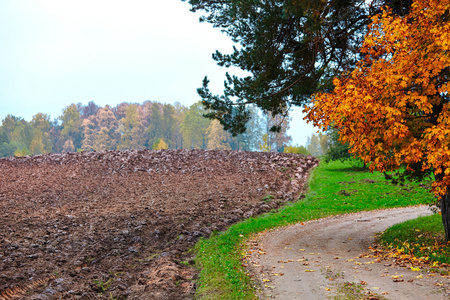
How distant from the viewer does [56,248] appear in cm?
904

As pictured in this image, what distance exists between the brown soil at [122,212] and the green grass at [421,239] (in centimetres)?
471

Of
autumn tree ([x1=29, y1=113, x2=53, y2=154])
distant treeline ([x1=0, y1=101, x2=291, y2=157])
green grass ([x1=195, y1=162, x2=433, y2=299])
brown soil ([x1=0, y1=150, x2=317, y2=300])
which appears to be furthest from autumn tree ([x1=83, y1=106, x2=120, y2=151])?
green grass ([x1=195, y1=162, x2=433, y2=299])

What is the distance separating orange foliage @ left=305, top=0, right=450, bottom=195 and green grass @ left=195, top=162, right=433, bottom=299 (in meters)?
3.50

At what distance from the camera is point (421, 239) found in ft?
30.0

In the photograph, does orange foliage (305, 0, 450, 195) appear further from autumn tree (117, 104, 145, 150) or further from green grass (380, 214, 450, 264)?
autumn tree (117, 104, 145, 150)

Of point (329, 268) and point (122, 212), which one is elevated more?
point (122, 212)

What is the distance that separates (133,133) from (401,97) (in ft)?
247

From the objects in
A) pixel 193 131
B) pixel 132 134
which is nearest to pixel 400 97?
pixel 193 131

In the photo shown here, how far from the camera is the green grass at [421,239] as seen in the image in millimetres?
7789

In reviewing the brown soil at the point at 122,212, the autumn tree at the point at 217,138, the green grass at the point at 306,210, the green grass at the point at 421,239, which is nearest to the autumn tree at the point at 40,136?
the autumn tree at the point at 217,138

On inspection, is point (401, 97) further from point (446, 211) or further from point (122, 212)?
point (122, 212)

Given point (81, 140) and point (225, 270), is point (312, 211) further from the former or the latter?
point (81, 140)

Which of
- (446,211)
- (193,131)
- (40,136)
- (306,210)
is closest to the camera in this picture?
(446,211)

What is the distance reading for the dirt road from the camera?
5.93 m
